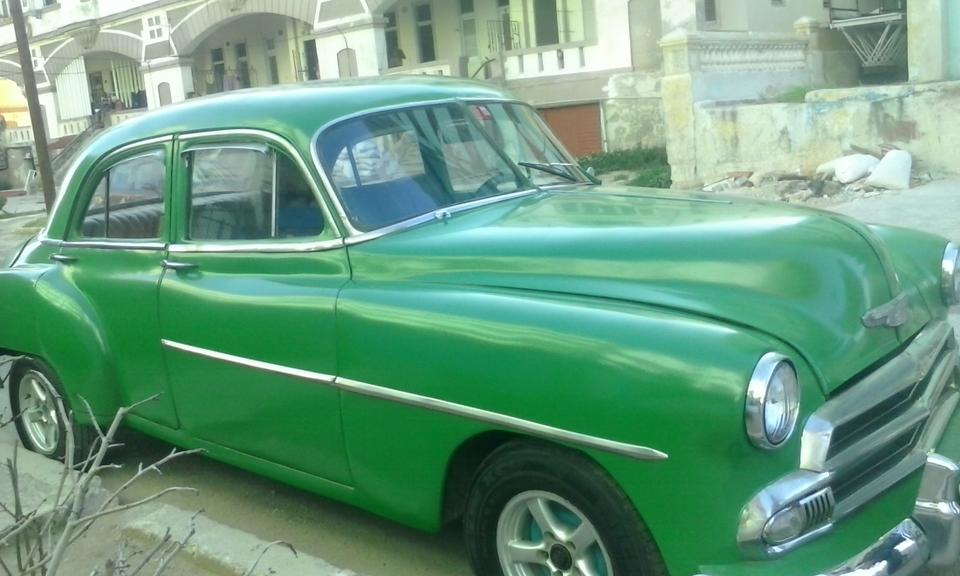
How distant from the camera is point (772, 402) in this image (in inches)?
100

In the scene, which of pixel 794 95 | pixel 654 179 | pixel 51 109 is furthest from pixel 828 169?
pixel 51 109

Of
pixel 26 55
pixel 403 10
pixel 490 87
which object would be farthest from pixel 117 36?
pixel 490 87

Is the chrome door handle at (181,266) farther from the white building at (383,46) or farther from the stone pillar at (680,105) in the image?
the white building at (383,46)

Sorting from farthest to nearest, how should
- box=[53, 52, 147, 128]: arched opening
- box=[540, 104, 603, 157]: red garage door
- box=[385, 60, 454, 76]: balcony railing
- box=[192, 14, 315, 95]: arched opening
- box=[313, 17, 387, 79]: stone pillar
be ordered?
1. box=[53, 52, 147, 128]: arched opening
2. box=[192, 14, 315, 95]: arched opening
3. box=[313, 17, 387, 79]: stone pillar
4. box=[385, 60, 454, 76]: balcony railing
5. box=[540, 104, 603, 157]: red garage door

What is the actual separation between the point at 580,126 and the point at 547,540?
18064mm

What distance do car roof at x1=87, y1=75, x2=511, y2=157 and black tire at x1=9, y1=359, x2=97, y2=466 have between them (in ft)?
3.63

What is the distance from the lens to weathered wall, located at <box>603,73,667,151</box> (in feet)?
62.2

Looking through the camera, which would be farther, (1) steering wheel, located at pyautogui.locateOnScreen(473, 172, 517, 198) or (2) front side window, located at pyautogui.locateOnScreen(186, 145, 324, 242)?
(1) steering wheel, located at pyautogui.locateOnScreen(473, 172, 517, 198)

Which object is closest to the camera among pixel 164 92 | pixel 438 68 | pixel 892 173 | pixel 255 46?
pixel 892 173

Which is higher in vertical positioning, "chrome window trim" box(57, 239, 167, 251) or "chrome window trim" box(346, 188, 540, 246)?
"chrome window trim" box(346, 188, 540, 246)

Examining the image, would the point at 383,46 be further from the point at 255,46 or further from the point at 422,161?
the point at 422,161

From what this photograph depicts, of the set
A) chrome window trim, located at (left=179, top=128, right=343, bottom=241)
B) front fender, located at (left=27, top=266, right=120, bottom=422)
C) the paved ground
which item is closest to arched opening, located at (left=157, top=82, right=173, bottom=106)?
the paved ground

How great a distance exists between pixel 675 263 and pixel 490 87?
1.77 m

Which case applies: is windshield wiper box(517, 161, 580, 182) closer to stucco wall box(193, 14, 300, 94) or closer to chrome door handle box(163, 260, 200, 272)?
chrome door handle box(163, 260, 200, 272)
